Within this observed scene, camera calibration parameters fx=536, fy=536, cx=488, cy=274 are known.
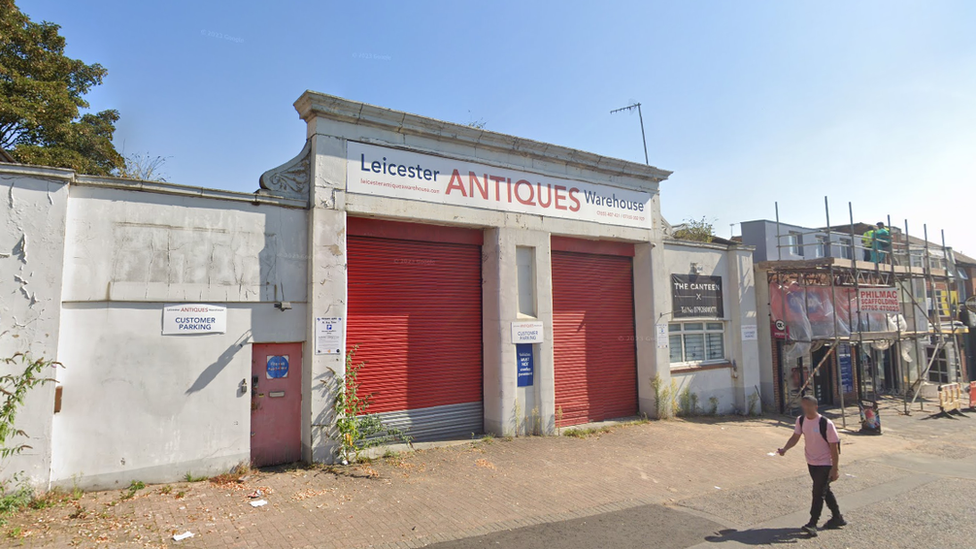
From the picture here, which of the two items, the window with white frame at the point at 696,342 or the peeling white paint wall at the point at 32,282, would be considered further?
→ the window with white frame at the point at 696,342

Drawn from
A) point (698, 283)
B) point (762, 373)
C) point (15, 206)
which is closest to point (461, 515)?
point (15, 206)

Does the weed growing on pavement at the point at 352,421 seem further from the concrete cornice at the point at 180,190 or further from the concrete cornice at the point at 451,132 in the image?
the concrete cornice at the point at 451,132

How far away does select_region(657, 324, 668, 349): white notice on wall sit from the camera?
44.5 feet

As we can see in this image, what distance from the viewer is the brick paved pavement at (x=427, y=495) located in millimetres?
5953

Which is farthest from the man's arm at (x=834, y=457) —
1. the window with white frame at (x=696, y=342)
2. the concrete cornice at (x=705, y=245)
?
the concrete cornice at (x=705, y=245)

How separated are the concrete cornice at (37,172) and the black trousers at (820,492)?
10277 millimetres

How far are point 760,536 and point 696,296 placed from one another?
9.24 meters

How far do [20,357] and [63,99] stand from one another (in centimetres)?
1540

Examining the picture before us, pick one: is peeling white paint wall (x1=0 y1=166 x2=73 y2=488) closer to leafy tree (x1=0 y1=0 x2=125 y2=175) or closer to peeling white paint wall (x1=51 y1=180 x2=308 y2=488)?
peeling white paint wall (x1=51 y1=180 x2=308 y2=488)

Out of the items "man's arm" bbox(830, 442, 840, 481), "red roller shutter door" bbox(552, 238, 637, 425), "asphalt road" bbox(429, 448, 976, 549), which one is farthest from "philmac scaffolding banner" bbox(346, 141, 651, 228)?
"man's arm" bbox(830, 442, 840, 481)

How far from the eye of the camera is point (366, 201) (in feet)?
31.7

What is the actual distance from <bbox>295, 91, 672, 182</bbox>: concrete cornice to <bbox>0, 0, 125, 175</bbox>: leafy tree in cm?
1267

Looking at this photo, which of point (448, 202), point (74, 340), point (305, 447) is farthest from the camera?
point (448, 202)

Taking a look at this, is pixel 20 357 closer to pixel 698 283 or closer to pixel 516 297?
pixel 516 297
